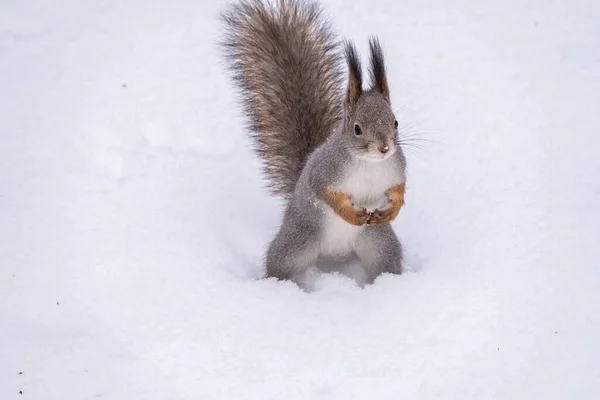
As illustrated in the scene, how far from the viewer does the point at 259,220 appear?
10.2 ft

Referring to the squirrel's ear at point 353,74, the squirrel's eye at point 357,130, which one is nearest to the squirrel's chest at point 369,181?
the squirrel's eye at point 357,130

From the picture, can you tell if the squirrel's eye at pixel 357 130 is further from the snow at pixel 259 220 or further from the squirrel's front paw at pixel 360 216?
the snow at pixel 259 220

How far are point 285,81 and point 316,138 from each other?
279 mm

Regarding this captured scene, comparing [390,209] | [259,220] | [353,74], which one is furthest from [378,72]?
[259,220]

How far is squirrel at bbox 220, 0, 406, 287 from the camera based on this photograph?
8.00ft

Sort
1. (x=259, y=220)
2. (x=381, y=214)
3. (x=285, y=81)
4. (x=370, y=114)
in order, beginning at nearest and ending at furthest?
(x=370, y=114), (x=381, y=214), (x=285, y=81), (x=259, y=220)

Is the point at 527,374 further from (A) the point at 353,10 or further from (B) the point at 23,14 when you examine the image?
(B) the point at 23,14

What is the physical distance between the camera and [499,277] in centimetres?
256

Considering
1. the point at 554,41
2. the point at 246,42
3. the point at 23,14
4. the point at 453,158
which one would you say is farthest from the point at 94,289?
the point at 554,41

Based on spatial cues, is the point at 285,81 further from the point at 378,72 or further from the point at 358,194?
the point at 358,194

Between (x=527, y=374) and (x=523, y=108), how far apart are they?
5.53 ft

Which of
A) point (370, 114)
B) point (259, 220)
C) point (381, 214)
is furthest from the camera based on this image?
point (259, 220)

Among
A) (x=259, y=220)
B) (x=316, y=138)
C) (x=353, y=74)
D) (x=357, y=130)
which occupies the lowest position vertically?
(x=259, y=220)

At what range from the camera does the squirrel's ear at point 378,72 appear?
2391 mm
